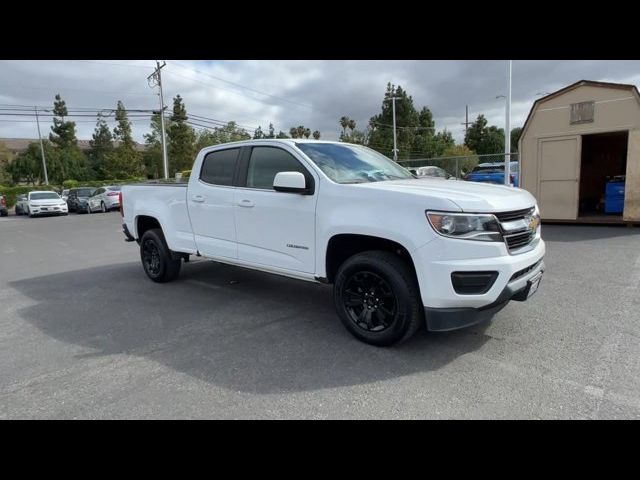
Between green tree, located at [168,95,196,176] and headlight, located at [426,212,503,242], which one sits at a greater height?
green tree, located at [168,95,196,176]

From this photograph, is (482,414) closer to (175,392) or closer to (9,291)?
(175,392)

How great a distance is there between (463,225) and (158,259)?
4815 millimetres

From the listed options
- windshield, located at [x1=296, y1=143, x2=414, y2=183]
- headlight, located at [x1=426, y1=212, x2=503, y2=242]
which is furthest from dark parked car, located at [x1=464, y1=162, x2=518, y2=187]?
headlight, located at [x1=426, y1=212, x2=503, y2=242]

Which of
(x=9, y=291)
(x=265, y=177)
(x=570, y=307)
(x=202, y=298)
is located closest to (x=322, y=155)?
(x=265, y=177)

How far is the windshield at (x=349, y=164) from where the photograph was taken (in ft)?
13.4

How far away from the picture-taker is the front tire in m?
3.40

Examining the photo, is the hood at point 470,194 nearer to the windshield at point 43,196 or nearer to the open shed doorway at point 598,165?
the open shed doorway at point 598,165

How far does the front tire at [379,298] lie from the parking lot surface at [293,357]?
0.20 meters

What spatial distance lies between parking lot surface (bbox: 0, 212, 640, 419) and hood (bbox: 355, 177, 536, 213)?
129cm

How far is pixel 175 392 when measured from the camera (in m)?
3.04

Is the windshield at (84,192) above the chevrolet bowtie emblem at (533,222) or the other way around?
above

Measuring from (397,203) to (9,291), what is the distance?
6.45m

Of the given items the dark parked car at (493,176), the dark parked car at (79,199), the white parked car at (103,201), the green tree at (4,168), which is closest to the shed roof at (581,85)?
the dark parked car at (493,176)

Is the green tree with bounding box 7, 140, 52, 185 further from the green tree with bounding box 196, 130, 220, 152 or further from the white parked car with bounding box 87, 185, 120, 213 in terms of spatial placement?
the white parked car with bounding box 87, 185, 120, 213
